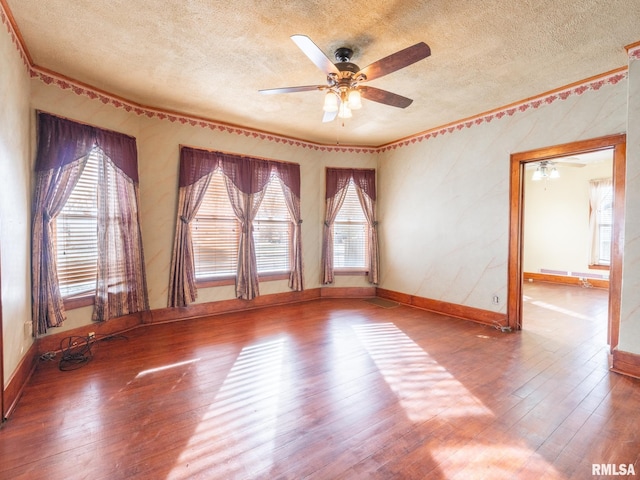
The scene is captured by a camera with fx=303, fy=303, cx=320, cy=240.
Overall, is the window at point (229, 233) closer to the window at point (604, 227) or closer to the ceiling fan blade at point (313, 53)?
the ceiling fan blade at point (313, 53)

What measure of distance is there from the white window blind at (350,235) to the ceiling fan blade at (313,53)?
11.2ft

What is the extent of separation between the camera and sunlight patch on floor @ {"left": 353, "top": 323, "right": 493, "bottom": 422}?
2221 mm

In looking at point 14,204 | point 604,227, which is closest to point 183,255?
point 14,204

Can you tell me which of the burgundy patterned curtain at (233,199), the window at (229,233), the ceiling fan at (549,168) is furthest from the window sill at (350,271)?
the ceiling fan at (549,168)

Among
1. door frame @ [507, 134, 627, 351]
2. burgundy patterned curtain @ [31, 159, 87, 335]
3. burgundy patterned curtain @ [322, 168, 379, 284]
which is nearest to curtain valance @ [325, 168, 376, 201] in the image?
burgundy patterned curtain @ [322, 168, 379, 284]

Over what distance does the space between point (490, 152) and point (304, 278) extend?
3514 millimetres

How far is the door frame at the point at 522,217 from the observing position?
302 centimetres

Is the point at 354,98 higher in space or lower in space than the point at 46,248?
higher

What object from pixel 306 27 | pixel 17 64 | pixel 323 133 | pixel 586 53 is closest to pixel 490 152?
pixel 586 53

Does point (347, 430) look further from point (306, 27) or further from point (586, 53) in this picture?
point (586, 53)

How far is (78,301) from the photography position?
3.37m

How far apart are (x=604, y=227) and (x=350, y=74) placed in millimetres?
7643

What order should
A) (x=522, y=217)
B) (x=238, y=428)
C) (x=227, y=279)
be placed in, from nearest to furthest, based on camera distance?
(x=238, y=428) < (x=522, y=217) < (x=227, y=279)

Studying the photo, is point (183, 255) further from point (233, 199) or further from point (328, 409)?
point (328, 409)
